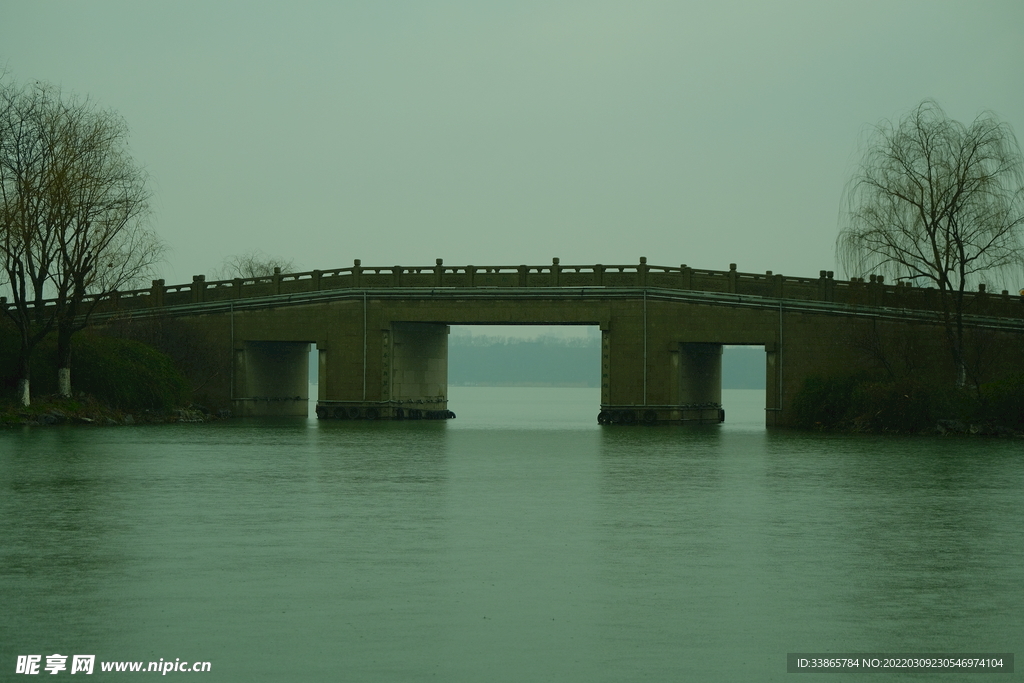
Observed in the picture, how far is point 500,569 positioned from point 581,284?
43064 millimetres

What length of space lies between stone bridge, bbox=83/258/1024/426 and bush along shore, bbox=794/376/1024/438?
3465 millimetres

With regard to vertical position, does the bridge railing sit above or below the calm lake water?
above

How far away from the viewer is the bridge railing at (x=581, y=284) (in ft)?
165

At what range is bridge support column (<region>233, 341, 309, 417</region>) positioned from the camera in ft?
193

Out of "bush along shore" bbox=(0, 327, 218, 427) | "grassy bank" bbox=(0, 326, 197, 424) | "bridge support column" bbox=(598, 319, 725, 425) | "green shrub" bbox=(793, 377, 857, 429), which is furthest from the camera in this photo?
"bridge support column" bbox=(598, 319, 725, 425)

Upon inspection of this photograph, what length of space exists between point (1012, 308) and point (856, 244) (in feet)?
26.3

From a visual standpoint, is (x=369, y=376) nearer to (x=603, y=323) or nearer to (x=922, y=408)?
(x=603, y=323)

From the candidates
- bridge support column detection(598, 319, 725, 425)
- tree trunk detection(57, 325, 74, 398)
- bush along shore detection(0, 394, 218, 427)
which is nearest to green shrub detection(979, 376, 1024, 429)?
bridge support column detection(598, 319, 725, 425)

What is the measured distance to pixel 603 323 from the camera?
54.7 meters

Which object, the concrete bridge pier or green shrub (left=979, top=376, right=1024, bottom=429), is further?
the concrete bridge pier

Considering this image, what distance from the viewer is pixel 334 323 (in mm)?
57656

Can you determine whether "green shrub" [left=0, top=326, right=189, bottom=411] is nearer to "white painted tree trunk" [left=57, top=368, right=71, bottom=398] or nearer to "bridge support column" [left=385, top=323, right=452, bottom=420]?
"white painted tree trunk" [left=57, top=368, right=71, bottom=398]

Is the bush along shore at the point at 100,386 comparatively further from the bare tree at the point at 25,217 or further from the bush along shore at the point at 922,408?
the bush along shore at the point at 922,408

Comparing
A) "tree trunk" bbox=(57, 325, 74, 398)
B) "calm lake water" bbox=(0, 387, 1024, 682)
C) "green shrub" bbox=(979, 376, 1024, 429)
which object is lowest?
"calm lake water" bbox=(0, 387, 1024, 682)
